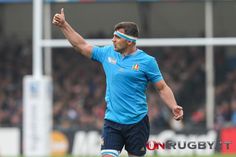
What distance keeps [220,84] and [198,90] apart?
1.89 feet

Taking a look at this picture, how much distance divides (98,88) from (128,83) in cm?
1289

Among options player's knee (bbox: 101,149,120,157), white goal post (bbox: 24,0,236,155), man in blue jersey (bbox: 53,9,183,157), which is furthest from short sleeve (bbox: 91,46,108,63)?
white goal post (bbox: 24,0,236,155)

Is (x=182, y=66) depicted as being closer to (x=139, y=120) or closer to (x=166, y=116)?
(x=166, y=116)

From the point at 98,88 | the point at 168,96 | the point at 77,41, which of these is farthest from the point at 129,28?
the point at 98,88

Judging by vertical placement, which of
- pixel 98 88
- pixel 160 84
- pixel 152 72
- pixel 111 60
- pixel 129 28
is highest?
pixel 129 28

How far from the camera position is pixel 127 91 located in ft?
33.3

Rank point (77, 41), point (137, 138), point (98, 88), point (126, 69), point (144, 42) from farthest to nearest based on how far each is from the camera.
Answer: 1. point (98, 88)
2. point (144, 42)
3. point (77, 41)
4. point (137, 138)
5. point (126, 69)

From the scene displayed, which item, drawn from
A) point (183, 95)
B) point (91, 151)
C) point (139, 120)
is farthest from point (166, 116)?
point (139, 120)

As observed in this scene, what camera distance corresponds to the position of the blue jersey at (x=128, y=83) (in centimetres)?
1015

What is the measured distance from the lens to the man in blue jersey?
10.1 m

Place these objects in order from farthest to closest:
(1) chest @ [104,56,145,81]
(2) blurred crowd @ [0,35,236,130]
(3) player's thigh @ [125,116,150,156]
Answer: (2) blurred crowd @ [0,35,236,130] → (3) player's thigh @ [125,116,150,156] → (1) chest @ [104,56,145,81]

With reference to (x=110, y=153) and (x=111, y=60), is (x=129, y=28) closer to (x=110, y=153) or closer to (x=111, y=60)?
(x=111, y=60)

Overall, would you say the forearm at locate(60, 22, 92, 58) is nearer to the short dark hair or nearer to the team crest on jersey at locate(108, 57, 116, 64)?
the team crest on jersey at locate(108, 57, 116, 64)

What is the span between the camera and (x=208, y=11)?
20484mm
